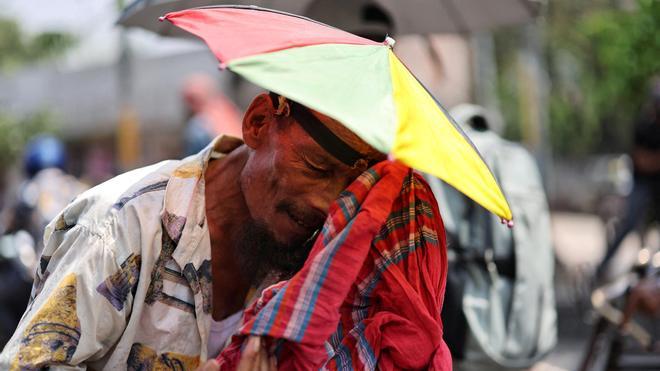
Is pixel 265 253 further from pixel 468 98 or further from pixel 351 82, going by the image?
pixel 468 98

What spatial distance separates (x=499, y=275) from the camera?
3.60 metres

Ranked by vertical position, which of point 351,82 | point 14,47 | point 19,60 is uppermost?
point 351,82

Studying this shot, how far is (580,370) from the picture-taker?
4773mm

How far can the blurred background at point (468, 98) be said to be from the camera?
14.4ft

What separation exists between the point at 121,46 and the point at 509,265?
26.3ft

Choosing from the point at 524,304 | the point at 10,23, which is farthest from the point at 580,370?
the point at 10,23

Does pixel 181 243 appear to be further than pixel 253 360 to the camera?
Yes

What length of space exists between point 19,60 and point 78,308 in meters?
44.0

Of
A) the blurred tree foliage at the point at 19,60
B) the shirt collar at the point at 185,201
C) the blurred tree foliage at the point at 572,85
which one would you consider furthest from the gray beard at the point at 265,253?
the blurred tree foliage at the point at 572,85

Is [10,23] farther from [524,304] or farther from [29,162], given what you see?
[524,304]

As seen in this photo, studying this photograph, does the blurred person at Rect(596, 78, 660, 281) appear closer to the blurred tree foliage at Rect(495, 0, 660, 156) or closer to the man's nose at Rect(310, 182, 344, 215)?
the man's nose at Rect(310, 182, 344, 215)

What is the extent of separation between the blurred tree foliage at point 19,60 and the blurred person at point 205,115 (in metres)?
3.88

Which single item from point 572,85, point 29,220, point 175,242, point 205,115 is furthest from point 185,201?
point 572,85

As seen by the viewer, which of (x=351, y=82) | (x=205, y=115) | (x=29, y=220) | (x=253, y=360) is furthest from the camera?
(x=205, y=115)
